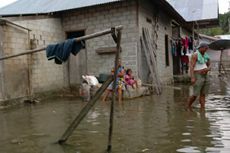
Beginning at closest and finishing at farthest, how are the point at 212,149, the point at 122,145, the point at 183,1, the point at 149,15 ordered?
the point at 212,149
the point at 122,145
the point at 149,15
the point at 183,1

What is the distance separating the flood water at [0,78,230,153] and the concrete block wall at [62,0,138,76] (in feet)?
12.2

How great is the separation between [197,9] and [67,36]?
11.2 m

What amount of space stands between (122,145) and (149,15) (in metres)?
10.0

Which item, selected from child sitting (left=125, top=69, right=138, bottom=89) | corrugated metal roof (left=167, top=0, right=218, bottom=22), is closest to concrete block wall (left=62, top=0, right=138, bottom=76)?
child sitting (left=125, top=69, right=138, bottom=89)

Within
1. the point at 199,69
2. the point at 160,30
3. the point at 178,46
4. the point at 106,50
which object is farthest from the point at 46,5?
the point at 199,69

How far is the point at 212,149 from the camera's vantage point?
4.47m

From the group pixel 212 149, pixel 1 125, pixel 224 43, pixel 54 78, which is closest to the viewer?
pixel 212 149

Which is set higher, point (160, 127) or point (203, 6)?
point (203, 6)

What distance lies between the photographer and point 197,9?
21609mm

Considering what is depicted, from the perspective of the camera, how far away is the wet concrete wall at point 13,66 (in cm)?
1020

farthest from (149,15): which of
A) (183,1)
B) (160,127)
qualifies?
(183,1)

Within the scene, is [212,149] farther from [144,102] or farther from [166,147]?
[144,102]

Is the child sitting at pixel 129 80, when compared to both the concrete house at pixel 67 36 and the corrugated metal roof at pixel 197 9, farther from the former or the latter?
the corrugated metal roof at pixel 197 9

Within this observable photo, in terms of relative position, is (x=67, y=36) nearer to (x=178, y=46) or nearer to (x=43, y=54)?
(x=43, y=54)
